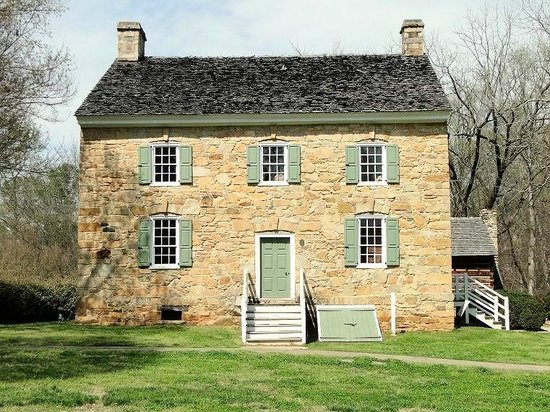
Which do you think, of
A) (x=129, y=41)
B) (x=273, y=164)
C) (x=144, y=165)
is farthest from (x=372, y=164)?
(x=129, y=41)

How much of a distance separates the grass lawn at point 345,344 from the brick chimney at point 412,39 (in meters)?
9.06

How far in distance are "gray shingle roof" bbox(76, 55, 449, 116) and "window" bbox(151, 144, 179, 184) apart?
1.06 metres

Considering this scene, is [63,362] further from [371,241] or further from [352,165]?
[352,165]

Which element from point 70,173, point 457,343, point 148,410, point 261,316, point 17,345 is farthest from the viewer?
point 70,173

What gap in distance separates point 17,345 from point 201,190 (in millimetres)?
6813

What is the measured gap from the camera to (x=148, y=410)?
365 inches

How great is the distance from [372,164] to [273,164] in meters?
2.83

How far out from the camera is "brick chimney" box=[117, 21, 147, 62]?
23.0 meters

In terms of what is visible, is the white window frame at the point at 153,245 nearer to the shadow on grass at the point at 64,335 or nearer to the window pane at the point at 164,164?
the window pane at the point at 164,164

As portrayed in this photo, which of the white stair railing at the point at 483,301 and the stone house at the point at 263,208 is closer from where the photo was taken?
the stone house at the point at 263,208

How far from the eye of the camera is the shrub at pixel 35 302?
2289cm

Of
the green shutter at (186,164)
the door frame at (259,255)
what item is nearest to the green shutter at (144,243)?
the green shutter at (186,164)

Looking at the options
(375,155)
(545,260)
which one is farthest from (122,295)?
(545,260)

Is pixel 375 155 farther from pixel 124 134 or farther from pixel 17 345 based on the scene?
pixel 17 345
